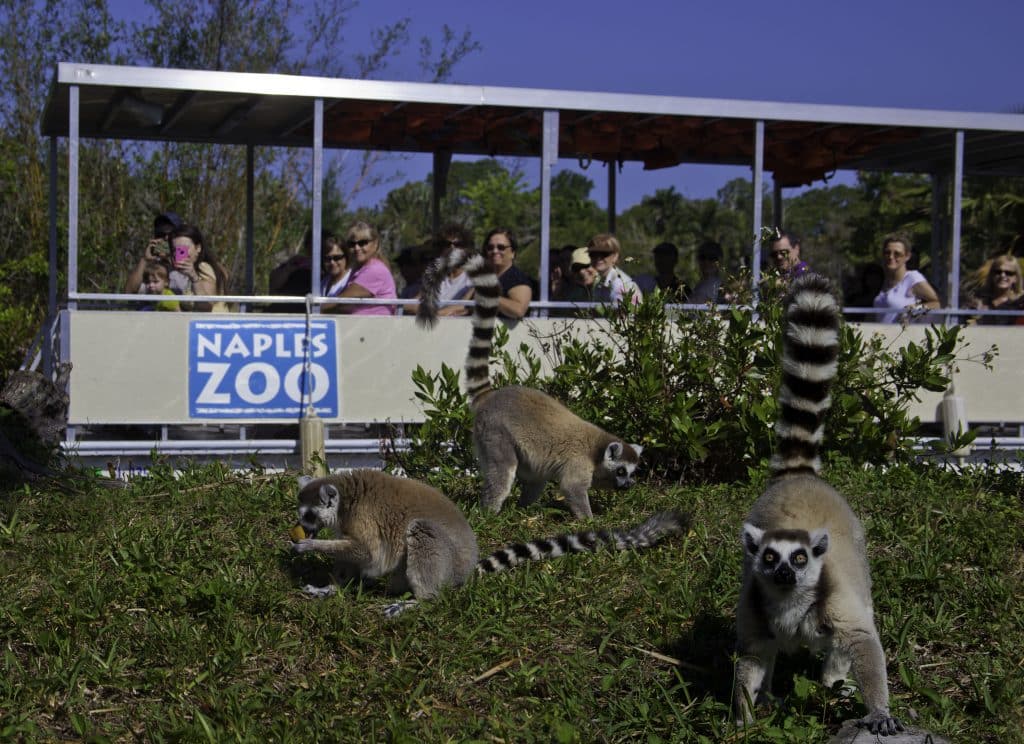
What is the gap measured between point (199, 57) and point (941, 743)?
17259 millimetres

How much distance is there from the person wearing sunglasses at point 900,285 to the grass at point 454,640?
150 inches

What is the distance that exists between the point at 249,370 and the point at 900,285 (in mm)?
5544

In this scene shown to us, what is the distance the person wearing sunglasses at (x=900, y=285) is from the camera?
980cm

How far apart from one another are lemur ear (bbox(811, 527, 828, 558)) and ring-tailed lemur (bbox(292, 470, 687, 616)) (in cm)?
192

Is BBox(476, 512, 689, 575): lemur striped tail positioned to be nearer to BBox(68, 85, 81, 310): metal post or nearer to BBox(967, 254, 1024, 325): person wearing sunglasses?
BBox(68, 85, 81, 310): metal post

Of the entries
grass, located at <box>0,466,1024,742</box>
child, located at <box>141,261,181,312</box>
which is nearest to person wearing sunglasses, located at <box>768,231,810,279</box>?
grass, located at <box>0,466,1024,742</box>

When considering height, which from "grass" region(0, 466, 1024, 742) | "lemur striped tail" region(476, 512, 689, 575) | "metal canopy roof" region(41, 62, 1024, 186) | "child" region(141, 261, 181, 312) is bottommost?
"grass" region(0, 466, 1024, 742)

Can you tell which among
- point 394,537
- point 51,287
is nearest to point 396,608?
point 394,537

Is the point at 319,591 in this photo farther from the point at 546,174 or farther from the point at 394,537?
the point at 546,174

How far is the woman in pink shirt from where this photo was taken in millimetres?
9273

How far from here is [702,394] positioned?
7.75 m

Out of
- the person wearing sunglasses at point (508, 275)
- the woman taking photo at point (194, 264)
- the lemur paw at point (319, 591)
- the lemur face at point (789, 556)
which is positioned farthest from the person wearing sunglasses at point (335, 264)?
the lemur face at point (789, 556)

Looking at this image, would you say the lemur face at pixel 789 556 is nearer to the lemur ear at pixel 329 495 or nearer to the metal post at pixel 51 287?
the lemur ear at pixel 329 495

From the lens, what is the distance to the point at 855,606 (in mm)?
3891
